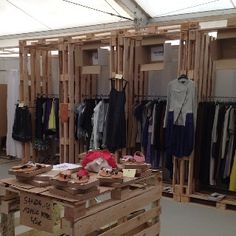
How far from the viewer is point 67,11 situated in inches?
280

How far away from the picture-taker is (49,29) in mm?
7969

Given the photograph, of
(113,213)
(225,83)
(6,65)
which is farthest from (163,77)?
(6,65)

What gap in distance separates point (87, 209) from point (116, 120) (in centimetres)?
297

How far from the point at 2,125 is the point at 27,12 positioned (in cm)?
255

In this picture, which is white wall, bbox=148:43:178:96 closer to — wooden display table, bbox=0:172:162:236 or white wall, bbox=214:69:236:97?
white wall, bbox=214:69:236:97

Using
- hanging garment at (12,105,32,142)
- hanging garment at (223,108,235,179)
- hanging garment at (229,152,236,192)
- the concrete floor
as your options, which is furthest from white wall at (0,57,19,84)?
hanging garment at (229,152,236,192)

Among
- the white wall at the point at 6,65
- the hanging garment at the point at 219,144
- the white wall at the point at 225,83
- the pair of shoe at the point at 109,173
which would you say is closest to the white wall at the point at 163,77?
the white wall at the point at 225,83

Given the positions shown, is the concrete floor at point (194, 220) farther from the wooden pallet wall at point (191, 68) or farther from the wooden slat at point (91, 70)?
the wooden slat at point (91, 70)

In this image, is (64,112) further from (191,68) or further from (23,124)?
(191,68)

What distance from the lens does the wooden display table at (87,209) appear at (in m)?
2.02

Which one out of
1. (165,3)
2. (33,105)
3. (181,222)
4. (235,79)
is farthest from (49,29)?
(181,222)

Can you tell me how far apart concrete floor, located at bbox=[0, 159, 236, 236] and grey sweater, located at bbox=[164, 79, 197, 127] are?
113 cm

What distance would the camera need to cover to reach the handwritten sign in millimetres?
2096

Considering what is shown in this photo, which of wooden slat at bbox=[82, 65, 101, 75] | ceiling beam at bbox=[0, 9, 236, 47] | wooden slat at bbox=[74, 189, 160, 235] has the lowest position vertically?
wooden slat at bbox=[74, 189, 160, 235]
